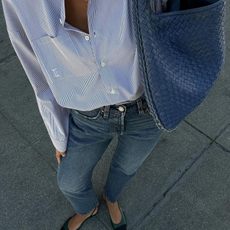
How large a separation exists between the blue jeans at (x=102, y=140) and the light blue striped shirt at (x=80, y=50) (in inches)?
4.1

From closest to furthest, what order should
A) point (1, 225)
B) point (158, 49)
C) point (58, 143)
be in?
point (158, 49), point (58, 143), point (1, 225)

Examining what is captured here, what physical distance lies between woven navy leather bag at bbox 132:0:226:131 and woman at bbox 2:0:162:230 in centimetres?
14

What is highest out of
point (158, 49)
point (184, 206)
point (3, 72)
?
point (158, 49)

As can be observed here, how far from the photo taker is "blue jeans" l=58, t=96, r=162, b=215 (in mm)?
1616

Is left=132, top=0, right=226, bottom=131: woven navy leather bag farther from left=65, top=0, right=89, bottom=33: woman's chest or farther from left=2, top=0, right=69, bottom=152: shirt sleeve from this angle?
left=2, top=0, right=69, bottom=152: shirt sleeve

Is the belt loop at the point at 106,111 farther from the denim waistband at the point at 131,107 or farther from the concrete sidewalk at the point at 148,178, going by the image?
the concrete sidewalk at the point at 148,178

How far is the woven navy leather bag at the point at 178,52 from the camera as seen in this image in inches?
45.0

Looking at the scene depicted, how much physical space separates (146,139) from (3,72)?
254 cm

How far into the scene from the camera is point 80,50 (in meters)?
1.38

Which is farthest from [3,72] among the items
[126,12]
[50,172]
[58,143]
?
[126,12]

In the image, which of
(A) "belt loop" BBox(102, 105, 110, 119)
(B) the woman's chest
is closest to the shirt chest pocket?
(B) the woman's chest

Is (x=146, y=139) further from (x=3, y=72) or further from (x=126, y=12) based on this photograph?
(x=3, y=72)

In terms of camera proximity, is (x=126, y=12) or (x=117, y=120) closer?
(x=126, y=12)

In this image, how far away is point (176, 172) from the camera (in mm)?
2844
